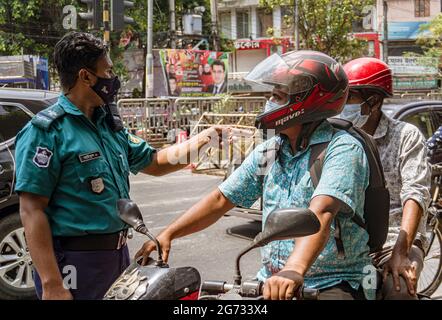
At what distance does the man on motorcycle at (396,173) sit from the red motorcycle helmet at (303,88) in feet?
2.65

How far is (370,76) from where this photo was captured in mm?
3531

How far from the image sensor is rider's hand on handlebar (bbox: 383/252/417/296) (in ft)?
8.68

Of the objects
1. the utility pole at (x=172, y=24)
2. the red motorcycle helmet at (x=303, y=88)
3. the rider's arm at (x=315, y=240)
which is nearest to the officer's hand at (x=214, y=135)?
the red motorcycle helmet at (x=303, y=88)

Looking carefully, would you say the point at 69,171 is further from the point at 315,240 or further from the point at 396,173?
the point at 396,173

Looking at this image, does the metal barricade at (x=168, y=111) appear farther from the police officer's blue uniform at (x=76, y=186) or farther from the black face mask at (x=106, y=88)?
the police officer's blue uniform at (x=76, y=186)

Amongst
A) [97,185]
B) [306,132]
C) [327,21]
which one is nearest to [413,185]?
[306,132]

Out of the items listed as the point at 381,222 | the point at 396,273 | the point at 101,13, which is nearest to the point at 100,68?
the point at 381,222

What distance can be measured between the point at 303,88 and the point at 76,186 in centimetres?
108

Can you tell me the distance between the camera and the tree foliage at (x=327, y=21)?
25.6 m

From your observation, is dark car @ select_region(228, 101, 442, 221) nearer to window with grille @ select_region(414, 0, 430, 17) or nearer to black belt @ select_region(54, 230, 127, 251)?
black belt @ select_region(54, 230, 127, 251)

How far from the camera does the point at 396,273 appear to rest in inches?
105

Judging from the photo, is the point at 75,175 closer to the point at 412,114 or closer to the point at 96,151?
the point at 96,151

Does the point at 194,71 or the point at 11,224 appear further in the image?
the point at 194,71

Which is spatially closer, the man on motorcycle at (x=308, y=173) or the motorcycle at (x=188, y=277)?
the motorcycle at (x=188, y=277)
